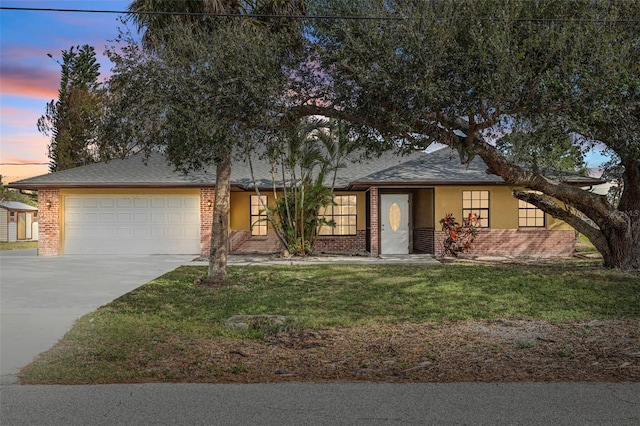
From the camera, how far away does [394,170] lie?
19.8m

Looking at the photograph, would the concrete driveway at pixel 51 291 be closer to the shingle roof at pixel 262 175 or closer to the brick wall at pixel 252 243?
the brick wall at pixel 252 243

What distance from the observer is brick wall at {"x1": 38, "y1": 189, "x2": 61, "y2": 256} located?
19688mm

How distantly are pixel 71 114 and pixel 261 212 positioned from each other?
2066 cm

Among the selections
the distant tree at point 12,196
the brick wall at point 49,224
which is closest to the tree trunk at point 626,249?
the brick wall at point 49,224

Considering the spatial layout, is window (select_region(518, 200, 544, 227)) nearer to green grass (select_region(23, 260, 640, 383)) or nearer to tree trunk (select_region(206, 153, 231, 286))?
green grass (select_region(23, 260, 640, 383))

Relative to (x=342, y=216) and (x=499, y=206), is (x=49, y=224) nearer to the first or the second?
(x=342, y=216)

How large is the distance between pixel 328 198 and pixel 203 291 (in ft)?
27.2

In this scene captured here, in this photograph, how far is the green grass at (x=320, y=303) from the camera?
21.5ft

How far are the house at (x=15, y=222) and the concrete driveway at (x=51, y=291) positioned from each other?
18647 mm

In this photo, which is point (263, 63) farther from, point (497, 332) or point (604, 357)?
point (604, 357)

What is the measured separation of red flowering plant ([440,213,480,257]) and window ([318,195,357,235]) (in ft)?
12.5

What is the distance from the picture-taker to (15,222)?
121 ft

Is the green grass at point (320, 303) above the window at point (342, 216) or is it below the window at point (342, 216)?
below

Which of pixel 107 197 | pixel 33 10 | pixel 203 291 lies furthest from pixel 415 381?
pixel 107 197
